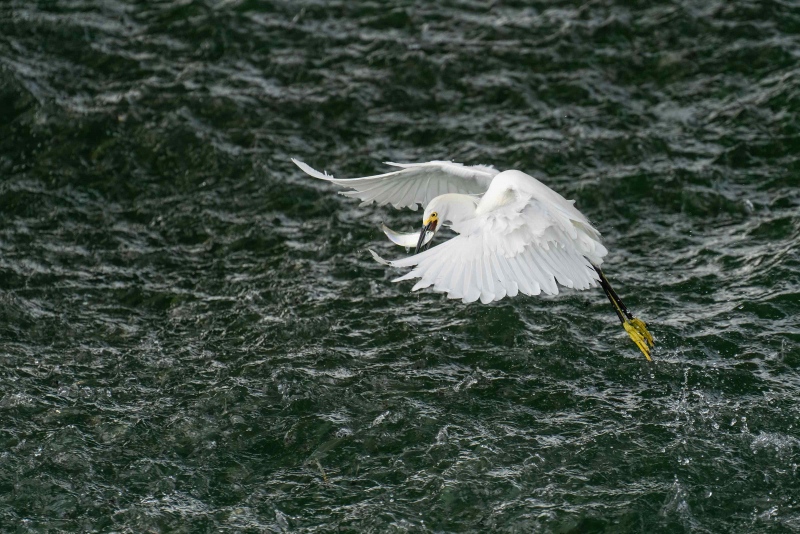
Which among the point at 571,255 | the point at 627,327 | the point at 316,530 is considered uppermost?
the point at 571,255

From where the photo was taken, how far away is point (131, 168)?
908 centimetres

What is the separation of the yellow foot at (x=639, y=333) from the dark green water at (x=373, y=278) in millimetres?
133

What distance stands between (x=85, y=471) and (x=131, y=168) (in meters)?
3.84

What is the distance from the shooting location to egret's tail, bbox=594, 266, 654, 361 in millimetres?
6617

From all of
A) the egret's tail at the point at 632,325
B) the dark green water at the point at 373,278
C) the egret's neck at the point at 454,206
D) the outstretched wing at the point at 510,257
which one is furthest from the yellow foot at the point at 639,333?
the egret's neck at the point at 454,206

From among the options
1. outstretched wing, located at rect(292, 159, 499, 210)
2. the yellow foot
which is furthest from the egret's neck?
the yellow foot

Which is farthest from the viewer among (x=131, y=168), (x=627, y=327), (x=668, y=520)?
(x=131, y=168)

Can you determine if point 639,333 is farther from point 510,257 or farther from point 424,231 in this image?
point 424,231

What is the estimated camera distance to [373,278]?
7.83 metres

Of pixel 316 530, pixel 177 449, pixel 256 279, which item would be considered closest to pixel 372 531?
pixel 316 530

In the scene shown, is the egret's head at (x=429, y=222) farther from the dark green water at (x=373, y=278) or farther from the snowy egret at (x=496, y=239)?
the dark green water at (x=373, y=278)

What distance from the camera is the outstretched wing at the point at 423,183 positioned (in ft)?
22.5

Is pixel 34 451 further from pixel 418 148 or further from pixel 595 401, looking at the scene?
pixel 418 148

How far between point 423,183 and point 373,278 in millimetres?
1026
